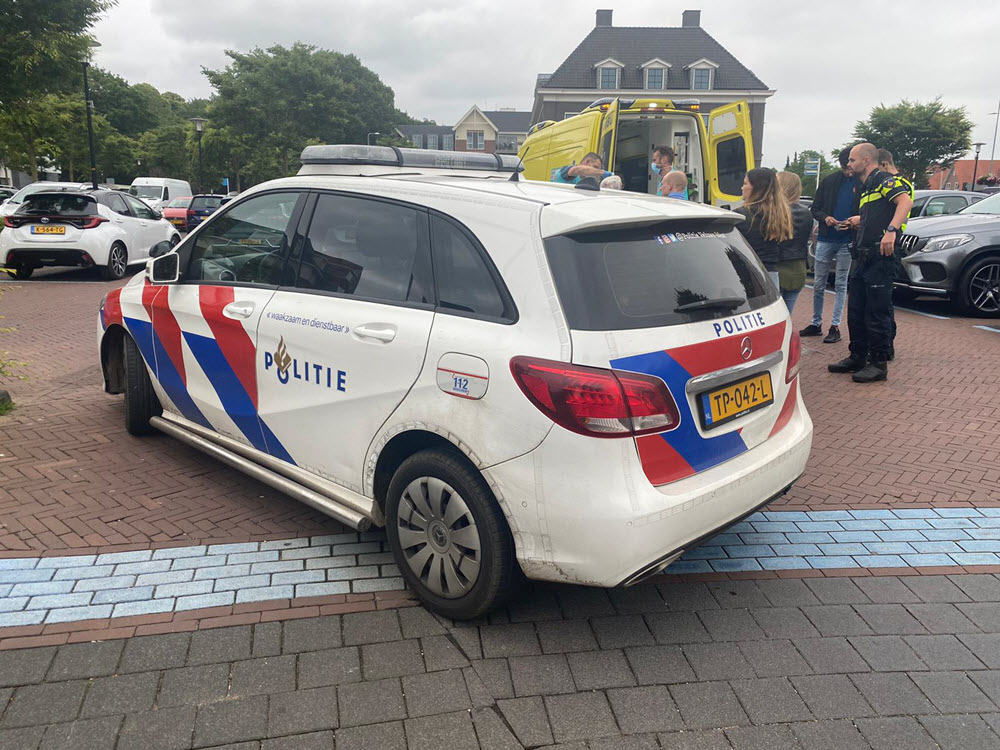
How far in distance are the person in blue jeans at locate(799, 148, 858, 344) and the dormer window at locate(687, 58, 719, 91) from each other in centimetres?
4665

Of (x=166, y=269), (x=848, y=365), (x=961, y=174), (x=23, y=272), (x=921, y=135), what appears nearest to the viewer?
(x=166, y=269)

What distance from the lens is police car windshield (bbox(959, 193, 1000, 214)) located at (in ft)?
34.3

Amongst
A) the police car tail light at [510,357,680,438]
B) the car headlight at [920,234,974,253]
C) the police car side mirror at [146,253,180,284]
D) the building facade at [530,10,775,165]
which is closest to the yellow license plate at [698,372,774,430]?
the police car tail light at [510,357,680,438]

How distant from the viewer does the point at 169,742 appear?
2322mm

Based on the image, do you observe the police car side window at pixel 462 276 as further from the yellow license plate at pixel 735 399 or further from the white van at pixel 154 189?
the white van at pixel 154 189

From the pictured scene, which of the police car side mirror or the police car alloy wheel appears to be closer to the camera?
the police car side mirror

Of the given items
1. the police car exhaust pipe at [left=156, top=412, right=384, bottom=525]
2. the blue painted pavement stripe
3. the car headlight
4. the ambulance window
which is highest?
the ambulance window

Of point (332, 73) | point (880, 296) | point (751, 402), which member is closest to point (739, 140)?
point (880, 296)

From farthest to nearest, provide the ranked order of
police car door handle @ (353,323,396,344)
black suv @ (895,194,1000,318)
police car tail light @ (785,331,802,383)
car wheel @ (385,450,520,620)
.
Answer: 1. black suv @ (895,194,1000,318)
2. police car tail light @ (785,331,802,383)
3. police car door handle @ (353,323,396,344)
4. car wheel @ (385,450,520,620)

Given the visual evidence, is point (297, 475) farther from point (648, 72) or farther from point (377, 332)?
point (648, 72)

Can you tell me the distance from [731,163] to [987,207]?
3.63m

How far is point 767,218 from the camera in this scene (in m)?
6.60

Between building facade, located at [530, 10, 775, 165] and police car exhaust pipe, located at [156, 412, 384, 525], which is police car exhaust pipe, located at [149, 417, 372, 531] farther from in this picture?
building facade, located at [530, 10, 775, 165]

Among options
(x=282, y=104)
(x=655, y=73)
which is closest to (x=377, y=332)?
(x=655, y=73)
